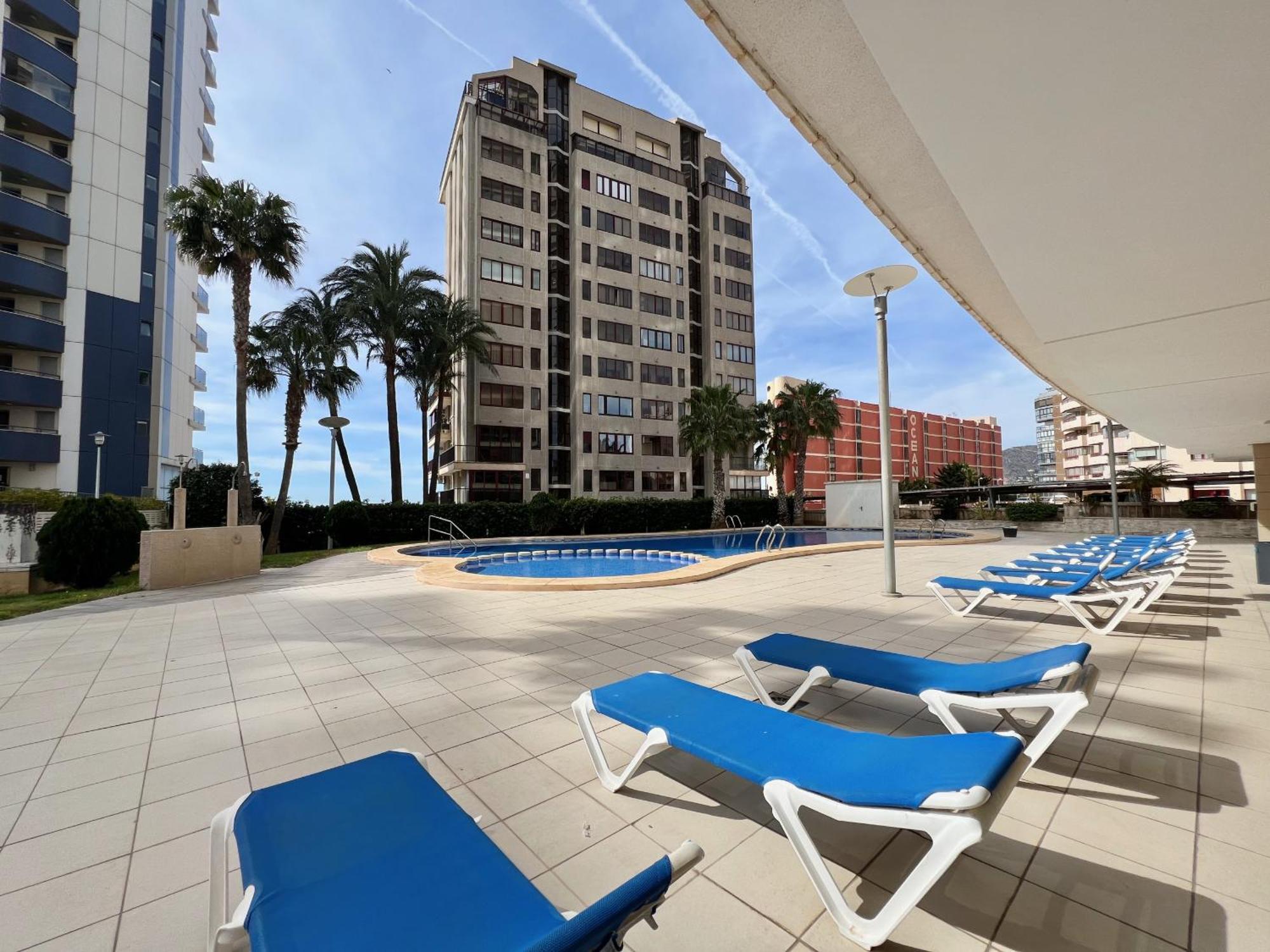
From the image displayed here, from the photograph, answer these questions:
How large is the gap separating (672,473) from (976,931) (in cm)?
3530

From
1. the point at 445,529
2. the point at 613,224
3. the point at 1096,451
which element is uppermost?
the point at 613,224

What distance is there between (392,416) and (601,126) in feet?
90.3

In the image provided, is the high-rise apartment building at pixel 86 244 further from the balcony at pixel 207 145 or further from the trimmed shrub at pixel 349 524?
the trimmed shrub at pixel 349 524

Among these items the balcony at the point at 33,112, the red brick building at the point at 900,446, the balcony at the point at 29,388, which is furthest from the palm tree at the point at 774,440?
the balcony at the point at 33,112

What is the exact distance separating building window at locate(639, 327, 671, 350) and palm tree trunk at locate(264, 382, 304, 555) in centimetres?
2169

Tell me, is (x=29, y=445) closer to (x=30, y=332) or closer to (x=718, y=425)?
(x=30, y=332)

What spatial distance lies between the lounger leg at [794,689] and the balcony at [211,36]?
57197mm

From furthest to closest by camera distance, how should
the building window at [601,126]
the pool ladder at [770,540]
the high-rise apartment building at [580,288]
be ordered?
the building window at [601,126] < the high-rise apartment building at [580,288] < the pool ladder at [770,540]

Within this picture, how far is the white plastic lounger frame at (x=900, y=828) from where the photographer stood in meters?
1.66

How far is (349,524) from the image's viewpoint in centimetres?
2120

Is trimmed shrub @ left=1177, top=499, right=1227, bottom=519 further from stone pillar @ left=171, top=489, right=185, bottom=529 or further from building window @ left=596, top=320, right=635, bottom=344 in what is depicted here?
stone pillar @ left=171, top=489, right=185, bottom=529

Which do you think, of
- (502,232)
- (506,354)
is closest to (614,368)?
(506,354)

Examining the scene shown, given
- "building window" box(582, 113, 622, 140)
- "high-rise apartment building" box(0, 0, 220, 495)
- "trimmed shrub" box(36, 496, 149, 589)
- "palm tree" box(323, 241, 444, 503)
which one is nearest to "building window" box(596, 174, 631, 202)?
"building window" box(582, 113, 622, 140)

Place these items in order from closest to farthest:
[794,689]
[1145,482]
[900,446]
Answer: [794,689] < [1145,482] < [900,446]
